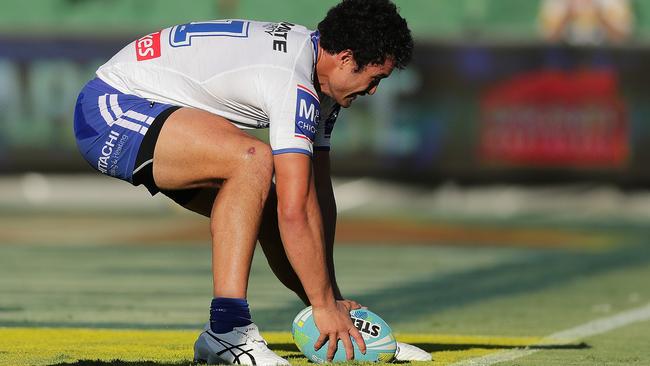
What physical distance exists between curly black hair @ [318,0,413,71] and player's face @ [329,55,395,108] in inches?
1.2

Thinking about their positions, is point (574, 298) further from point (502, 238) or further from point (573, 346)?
point (502, 238)

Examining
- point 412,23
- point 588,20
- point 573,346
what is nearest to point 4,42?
point 412,23

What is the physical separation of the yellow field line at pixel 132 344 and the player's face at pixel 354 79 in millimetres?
1166

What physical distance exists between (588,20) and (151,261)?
35.4 feet

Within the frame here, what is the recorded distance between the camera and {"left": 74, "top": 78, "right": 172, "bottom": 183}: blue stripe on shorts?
6.19 m

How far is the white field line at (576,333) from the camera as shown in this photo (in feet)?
21.8

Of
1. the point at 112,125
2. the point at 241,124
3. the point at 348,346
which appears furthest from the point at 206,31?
the point at 348,346

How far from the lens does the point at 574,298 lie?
408 inches

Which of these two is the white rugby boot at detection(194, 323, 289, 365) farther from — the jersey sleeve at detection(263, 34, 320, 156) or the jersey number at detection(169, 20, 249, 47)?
the jersey number at detection(169, 20, 249, 47)

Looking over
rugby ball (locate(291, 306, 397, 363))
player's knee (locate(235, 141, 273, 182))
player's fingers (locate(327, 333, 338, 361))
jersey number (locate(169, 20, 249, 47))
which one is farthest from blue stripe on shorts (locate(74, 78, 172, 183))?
player's fingers (locate(327, 333, 338, 361))

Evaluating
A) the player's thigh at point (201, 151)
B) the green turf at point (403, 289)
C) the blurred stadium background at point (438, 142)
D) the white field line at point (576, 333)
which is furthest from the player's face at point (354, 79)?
the blurred stadium background at point (438, 142)

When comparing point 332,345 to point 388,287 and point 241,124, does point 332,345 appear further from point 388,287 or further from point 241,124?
point 388,287

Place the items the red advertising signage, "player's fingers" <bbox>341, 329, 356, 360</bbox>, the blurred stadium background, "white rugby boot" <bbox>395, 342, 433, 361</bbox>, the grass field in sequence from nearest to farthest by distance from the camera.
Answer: "player's fingers" <bbox>341, 329, 356, 360</bbox>
"white rugby boot" <bbox>395, 342, 433, 361</bbox>
the grass field
the blurred stadium background
the red advertising signage

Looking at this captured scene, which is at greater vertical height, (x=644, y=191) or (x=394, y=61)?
(x=394, y=61)
